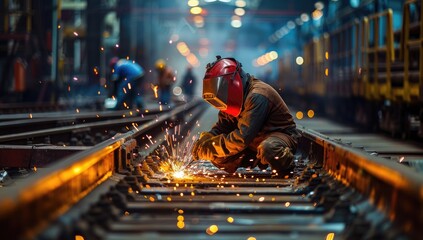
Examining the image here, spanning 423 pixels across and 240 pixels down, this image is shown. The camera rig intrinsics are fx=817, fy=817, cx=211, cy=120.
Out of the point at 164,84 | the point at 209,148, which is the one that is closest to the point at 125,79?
the point at 164,84

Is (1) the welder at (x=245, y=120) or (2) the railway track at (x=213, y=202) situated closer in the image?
(2) the railway track at (x=213, y=202)

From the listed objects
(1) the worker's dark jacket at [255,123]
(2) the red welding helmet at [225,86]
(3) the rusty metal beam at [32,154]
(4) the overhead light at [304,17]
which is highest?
(4) the overhead light at [304,17]

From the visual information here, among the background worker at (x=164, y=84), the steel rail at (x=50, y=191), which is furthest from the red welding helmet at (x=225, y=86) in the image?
the background worker at (x=164, y=84)

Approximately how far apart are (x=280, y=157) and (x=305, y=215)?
158 centimetres

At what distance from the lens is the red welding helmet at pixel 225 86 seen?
5750 mm

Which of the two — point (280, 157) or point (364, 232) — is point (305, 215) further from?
point (280, 157)

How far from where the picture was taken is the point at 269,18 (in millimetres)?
35812

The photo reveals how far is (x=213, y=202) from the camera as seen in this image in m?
4.73

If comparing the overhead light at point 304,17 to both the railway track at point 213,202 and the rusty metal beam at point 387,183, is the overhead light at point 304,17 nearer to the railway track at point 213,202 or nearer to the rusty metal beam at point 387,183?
the railway track at point 213,202

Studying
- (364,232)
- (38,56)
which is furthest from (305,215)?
(38,56)

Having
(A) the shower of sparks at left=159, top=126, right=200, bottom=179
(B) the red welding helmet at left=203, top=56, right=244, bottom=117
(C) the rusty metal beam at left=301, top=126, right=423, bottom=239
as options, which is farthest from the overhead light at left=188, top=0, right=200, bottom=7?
(C) the rusty metal beam at left=301, top=126, right=423, bottom=239

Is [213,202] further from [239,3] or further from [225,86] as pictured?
[239,3]

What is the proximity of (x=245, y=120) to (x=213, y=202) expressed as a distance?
1.14 meters

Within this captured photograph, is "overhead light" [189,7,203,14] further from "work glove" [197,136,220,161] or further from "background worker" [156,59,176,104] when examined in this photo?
"work glove" [197,136,220,161]
